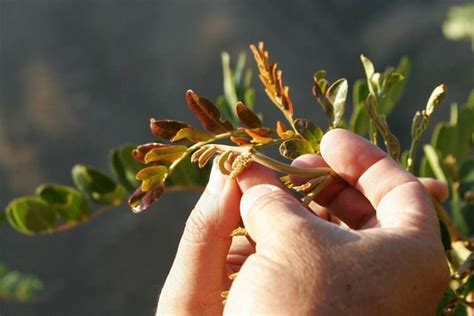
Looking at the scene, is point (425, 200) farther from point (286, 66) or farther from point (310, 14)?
point (310, 14)

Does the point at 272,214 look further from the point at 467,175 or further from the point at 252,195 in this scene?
the point at 467,175

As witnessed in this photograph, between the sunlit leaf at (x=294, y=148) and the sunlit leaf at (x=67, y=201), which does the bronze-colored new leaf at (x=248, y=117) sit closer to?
the sunlit leaf at (x=294, y=148)

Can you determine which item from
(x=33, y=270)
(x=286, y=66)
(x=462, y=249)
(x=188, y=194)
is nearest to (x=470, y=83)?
(x=286, y=66)

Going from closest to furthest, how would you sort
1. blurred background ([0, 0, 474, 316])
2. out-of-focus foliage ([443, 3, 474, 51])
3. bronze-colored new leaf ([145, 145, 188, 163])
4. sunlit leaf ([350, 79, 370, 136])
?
bronze-colored new leaf ([145, 145, 188, 163]), sunlit leaf ([350, 79, 370, 136]), out-of-focus foliage ([443, 3, 474, 51]), blurred background ([0, 0, 474, 316])

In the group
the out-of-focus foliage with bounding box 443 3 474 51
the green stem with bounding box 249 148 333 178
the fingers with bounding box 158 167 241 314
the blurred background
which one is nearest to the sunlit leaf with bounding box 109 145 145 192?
the fingers with bounding box 158 167 241 314

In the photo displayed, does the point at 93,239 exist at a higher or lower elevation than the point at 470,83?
higher

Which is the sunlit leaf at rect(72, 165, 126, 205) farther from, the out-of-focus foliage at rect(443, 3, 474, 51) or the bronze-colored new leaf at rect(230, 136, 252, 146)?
the out-of-focus foliage at rect(443, 3, 474, 51)
